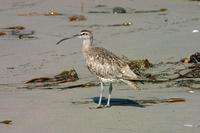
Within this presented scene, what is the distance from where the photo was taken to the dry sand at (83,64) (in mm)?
7023

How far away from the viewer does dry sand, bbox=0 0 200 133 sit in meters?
7.02

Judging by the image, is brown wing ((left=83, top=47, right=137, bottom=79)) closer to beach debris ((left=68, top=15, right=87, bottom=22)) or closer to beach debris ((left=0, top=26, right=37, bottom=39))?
beach debris ((left=0, top=26, right=37, bottom=39))

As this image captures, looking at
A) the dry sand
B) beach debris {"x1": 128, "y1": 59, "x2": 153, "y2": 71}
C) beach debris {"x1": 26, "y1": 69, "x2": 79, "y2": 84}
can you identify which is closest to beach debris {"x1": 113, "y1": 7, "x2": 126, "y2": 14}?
the dry sand

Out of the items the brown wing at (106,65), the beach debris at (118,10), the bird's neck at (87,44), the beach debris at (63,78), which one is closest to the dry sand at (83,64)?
the beach debris at (63,78)

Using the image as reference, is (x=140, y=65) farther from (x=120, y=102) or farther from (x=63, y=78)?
(x=120, y=102)

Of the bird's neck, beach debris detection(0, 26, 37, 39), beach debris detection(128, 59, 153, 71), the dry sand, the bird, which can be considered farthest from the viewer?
beach debris detection(0, 26, 37, 39)

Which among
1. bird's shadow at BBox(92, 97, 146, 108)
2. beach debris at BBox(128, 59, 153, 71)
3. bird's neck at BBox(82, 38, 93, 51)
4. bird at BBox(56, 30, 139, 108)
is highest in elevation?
bird's neck at BBox(82, 38, 93, 51)

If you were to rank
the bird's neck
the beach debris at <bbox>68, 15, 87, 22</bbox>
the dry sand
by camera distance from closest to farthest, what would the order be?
the dry sand
the bird's neck
the beach debris at <bbox>68, 15, 87, 22</bbox>

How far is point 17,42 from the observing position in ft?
44.5

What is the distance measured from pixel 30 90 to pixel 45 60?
2504mm

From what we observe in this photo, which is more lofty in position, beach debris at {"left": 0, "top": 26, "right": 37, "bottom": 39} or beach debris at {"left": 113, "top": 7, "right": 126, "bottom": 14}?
beach debris at {"left": 113, "top": 7, "right": 126, "bottom": 14}

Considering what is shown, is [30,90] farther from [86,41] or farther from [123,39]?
[123,39]

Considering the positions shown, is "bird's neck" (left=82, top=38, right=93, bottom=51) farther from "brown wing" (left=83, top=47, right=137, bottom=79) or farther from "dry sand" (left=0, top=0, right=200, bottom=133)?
"dry sand" (left=0, top=0, right=200, bottom=133)

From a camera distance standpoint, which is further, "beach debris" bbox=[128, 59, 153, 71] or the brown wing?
"beach debris" bbox=[128, 59, 153, 71]
